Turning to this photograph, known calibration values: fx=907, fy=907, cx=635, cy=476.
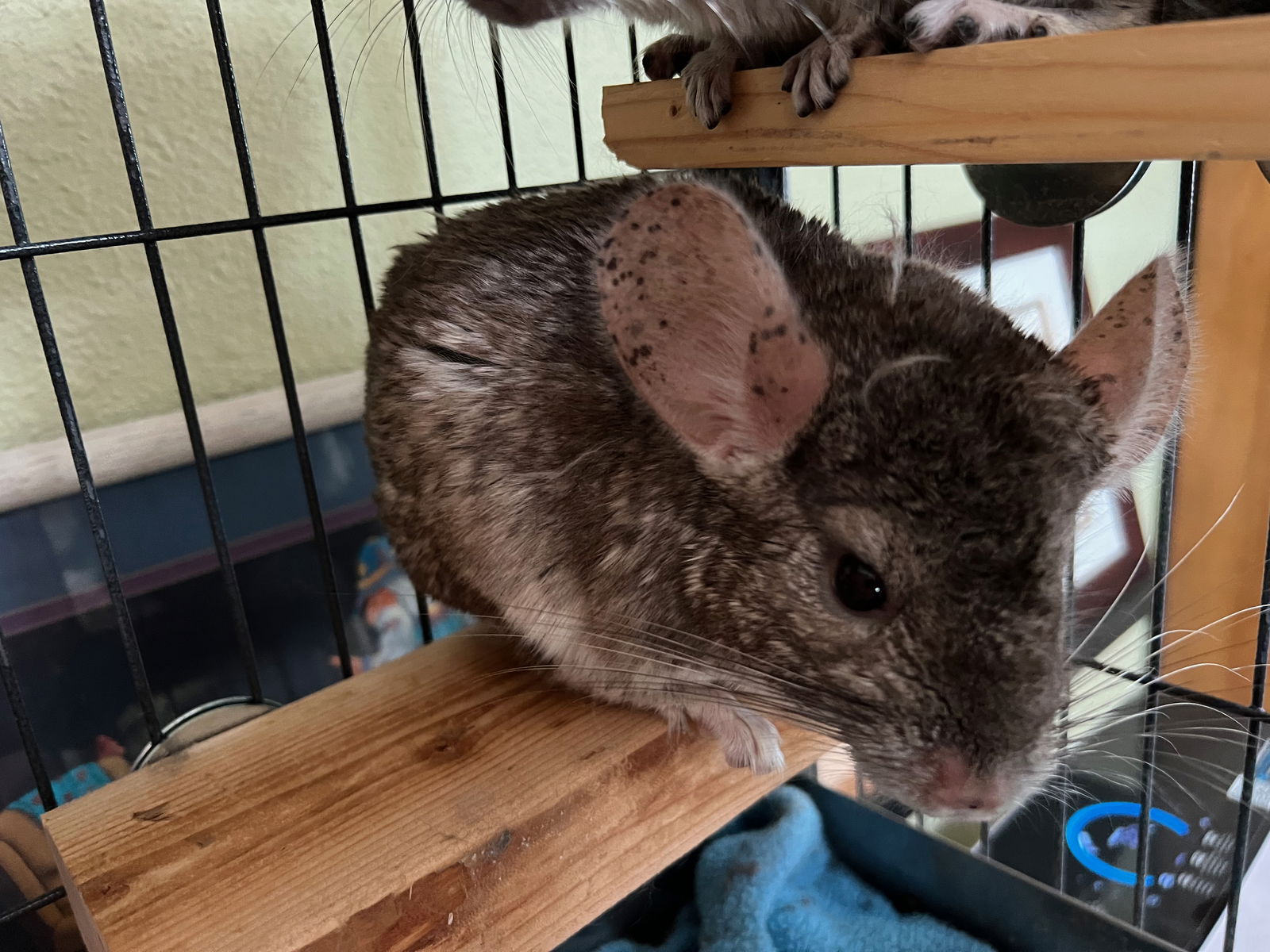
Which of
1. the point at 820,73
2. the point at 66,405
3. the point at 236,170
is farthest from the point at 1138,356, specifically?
the point at 236,170

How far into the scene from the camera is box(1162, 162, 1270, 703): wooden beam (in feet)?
4.60

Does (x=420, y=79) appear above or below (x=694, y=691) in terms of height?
above

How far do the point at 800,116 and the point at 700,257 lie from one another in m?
0.27

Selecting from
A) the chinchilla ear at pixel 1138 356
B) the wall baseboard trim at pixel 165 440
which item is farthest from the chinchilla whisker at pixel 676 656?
the wall baseboard trim at pixel 165 440

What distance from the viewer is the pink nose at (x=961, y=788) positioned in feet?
2.27

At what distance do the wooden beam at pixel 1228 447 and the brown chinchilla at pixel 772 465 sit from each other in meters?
0.72

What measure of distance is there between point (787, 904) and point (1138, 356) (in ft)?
3.00

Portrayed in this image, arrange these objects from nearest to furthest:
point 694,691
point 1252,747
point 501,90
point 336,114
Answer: point 694,691 → point 1252,747 → point 336,114 → point 501,90

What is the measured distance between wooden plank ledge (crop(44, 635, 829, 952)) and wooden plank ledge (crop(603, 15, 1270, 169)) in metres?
0.63

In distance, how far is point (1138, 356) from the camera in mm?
793

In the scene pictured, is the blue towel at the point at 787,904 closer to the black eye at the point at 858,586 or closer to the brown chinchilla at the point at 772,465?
the brown chinchilla at the point at 772,465

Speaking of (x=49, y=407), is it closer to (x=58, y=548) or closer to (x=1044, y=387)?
(x=58, y=548)

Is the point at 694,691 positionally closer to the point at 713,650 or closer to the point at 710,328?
the point at 713,650

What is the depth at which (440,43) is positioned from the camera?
1555 mm
